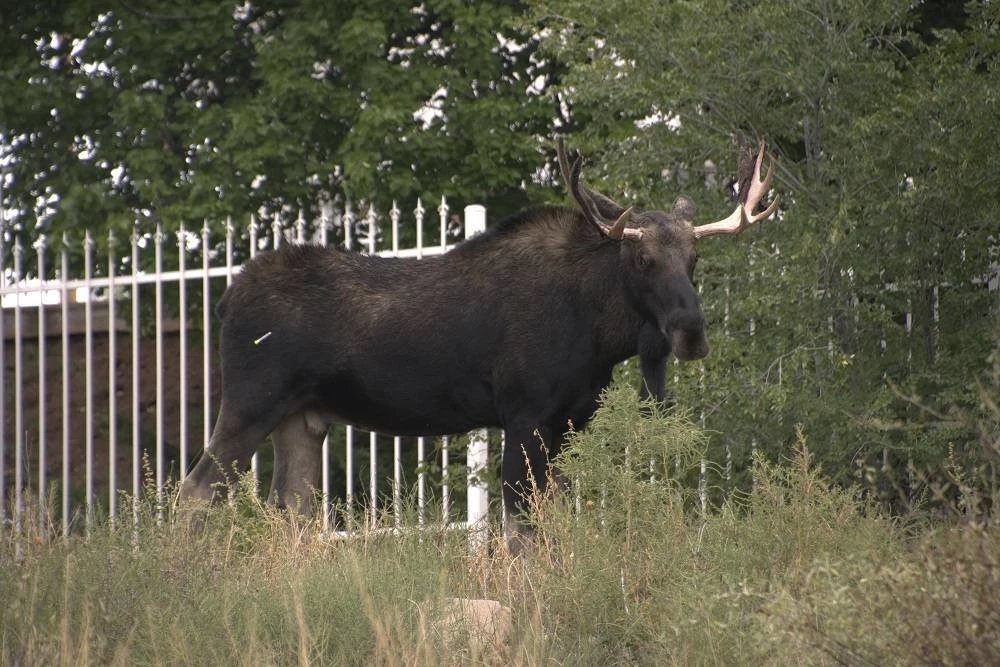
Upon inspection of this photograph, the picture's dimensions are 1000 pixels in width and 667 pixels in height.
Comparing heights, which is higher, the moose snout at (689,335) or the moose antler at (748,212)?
the moose antler at (748,212)

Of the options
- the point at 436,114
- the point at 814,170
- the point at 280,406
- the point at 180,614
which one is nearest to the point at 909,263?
the point at 814,170

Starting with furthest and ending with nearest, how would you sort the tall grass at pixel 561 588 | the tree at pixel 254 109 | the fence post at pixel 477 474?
the tree at pixel 254 109 < the fence post at pixel 477 474 < the tall grass at pixel 561 588

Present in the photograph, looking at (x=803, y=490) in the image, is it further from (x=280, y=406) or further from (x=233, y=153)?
(x=233, y=153)

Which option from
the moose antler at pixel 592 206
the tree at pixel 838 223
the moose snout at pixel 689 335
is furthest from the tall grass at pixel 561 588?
the tree at pixel 838 223

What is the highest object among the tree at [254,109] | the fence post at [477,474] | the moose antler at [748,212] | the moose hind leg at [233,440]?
the tree at [254,109]

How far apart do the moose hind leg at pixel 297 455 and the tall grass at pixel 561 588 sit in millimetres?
1417

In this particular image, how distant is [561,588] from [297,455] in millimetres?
2806

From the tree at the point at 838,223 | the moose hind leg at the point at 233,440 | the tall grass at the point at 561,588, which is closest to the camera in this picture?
the tall grass at the point at 561,588

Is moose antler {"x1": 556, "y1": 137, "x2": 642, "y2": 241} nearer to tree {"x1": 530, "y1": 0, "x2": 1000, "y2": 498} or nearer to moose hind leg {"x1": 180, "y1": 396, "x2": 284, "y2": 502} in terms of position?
tree {"x1": 530, "y1": 0, "x2": 1000, "y2": 498}

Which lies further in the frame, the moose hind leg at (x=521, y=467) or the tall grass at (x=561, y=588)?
the moose hind leg at (x=521, y=467)

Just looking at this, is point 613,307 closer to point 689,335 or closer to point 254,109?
point 689,335

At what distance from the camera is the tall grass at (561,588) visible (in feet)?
13.8

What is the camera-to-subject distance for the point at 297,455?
302 inches

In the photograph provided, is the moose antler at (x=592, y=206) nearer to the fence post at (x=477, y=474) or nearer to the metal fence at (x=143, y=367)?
the metal fence at (x=143, y=367)
